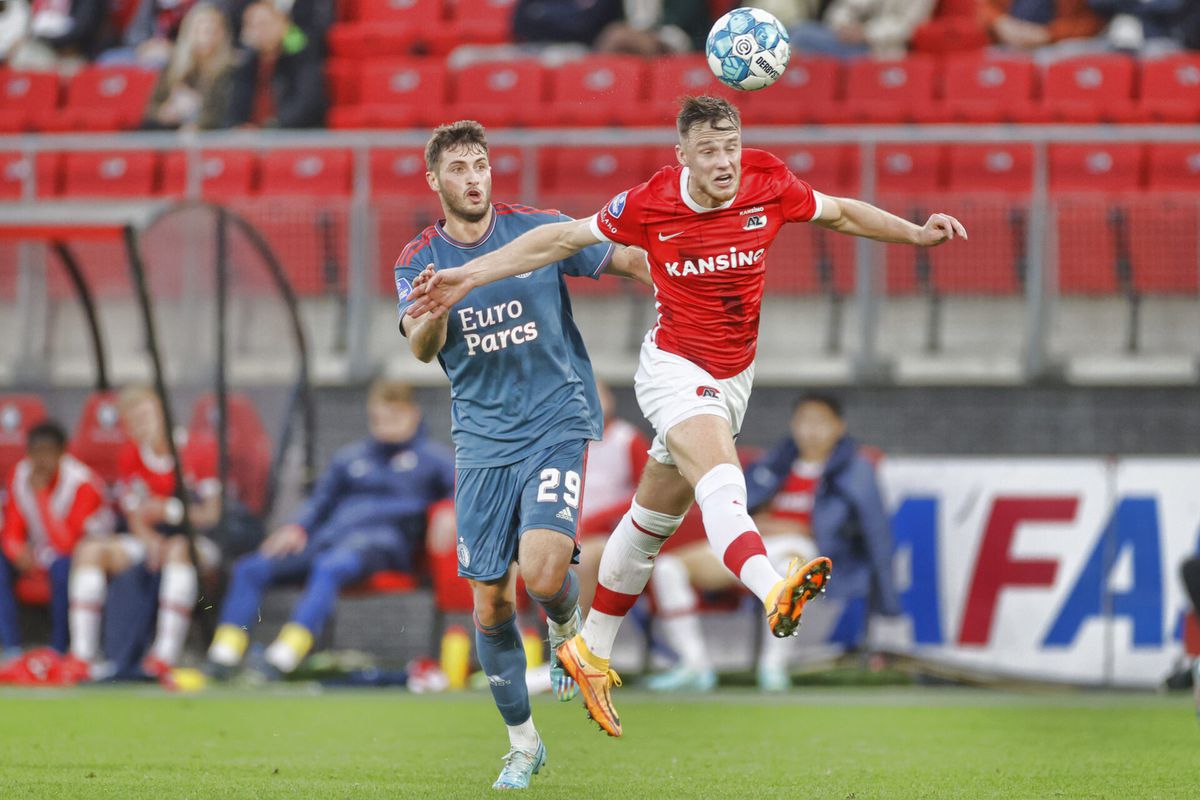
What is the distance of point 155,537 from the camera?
1198cm

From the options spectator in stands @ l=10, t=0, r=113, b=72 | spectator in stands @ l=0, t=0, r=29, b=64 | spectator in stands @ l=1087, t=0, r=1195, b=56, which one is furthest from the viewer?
spectator in stands @ l=10, t=0, r=113, b=72

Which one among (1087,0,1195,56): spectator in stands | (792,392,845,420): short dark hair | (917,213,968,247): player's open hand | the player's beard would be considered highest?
(1087,0,1195,56): spectator in stands

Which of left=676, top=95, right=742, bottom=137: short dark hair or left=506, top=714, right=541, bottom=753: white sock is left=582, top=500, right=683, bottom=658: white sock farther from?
left=676, top=95, right=742, bottom=137: short dark hair

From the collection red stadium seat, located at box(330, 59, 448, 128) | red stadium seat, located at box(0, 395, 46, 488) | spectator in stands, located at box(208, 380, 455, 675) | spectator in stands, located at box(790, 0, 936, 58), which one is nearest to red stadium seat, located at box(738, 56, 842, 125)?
spectator in stands, located at box(790, 0, 936, 58)

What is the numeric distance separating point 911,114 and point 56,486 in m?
6.43

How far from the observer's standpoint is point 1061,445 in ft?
40.1

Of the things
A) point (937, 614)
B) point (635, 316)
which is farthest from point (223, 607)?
point (937, 614)

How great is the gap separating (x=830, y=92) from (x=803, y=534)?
142 inches

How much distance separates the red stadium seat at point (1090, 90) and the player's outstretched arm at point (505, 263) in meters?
7.30

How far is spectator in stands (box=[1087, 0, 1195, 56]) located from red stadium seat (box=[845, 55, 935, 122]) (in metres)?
1.37

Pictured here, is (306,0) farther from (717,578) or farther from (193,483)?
(717,578)

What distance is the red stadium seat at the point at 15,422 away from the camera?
1265cm

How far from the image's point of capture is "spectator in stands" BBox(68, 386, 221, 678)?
1165 centimetres

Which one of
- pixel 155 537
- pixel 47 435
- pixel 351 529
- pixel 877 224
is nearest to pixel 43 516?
pixel 47 435
